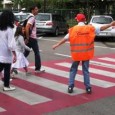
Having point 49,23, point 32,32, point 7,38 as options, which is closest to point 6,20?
point 7,38

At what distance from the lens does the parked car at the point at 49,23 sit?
25.7 meters

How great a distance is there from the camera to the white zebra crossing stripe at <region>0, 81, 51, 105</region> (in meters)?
7.65

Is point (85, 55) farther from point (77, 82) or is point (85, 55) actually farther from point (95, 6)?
point (95, 6)

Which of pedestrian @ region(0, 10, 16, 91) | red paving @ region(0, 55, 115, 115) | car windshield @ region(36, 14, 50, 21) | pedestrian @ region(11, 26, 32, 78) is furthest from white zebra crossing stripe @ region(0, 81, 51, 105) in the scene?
car windshield @ region(36, 14, 50, 21)

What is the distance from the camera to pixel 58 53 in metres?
16.0

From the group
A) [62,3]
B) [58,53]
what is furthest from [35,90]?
[62,3]

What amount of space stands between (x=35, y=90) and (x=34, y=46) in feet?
7.65

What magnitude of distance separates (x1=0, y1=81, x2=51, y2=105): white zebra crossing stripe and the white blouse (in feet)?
2.31

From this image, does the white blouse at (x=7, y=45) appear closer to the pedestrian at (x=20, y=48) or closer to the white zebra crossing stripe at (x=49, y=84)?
A: the white zebra crossing stripe at (x=49, y=84)

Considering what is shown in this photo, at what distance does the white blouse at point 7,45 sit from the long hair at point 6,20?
93 mm

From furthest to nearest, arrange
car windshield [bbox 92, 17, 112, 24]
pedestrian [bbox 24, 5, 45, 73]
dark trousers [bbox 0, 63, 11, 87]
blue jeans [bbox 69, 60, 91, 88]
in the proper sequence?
car windshield [bbox 92, 17, 112, 24]
pedestrian [bbox 24, 5, 45, 73]
dark trousers [bbox 0, 63, 11, 87]
blue jeans [bbox 69, 60, 91, 88]

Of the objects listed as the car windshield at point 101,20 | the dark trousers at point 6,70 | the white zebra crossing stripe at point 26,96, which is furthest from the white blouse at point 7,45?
the car windshield at point 101,20

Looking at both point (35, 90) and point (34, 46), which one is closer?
point (35, 90)

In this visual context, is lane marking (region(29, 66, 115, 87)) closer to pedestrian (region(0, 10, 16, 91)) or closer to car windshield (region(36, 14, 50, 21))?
pedestrian (region(0, 10, 16, 91))
